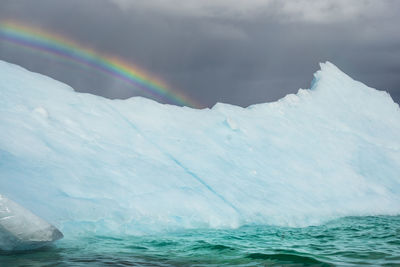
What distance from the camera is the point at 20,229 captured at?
19.3 ft

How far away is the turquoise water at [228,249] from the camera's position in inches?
232

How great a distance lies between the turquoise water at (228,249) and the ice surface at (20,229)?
0.15 metres

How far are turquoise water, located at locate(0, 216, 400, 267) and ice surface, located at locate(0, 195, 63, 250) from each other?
0.49 ft

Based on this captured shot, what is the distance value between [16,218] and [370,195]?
9.11 meters

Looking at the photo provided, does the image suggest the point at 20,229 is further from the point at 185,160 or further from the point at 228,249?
the point at 185,160

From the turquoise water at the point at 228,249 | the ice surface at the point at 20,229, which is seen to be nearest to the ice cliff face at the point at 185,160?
the turquoise water at the point at 228,249

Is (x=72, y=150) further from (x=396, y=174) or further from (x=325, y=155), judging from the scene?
(x=396, y=174)

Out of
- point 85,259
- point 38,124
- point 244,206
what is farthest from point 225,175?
point 85,259

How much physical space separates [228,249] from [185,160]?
3.54m

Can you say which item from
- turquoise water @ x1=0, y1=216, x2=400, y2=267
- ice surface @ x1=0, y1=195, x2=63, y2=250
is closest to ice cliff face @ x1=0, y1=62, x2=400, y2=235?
turquoise water @ x1=0, y1=216, x2=400, y2=267

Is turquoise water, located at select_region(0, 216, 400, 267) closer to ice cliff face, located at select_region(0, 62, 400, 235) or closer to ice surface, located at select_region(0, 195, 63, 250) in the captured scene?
ice surface, located at select_region(0, 195, 63, 250)

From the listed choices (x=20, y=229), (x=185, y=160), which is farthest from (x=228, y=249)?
(x=185, y=160)

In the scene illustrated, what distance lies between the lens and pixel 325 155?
12539 millimetres

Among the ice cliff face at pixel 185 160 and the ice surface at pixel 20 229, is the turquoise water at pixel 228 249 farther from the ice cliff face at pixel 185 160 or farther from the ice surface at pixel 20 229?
the ice cliff face at pixel 185 160
